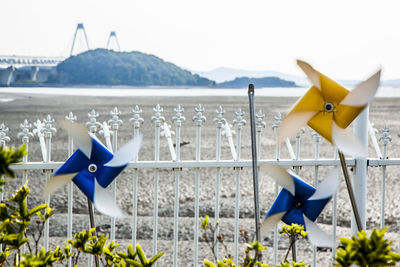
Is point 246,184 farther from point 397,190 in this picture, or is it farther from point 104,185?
point 104,185

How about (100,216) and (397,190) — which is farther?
(397,190)

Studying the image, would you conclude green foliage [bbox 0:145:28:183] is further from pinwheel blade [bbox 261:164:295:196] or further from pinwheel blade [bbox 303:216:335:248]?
pinwheel blade [bbox 303:216:335:248]

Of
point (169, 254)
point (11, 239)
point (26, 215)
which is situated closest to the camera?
point (11, 239)

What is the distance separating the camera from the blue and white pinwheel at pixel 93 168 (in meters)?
2.02

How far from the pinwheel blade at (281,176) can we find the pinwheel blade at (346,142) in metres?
0.22

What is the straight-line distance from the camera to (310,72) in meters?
1.99

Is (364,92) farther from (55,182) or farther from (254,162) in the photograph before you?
(55,182)

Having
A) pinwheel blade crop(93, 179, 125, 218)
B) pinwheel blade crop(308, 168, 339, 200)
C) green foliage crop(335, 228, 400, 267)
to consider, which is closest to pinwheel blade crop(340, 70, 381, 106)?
pinwheel blade crop(308, 168, 339, 200)

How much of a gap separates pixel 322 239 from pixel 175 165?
128 centimetres

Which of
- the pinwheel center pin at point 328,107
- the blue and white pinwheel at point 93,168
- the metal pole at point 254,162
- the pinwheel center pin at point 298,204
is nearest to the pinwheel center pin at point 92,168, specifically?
the blue and white pinwheel at point 93,168

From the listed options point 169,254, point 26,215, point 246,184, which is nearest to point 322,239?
point 26,215

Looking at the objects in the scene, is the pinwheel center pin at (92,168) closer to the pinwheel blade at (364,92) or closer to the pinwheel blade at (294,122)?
the pinwheel blade at (294,122)

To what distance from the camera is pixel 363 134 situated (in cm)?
315

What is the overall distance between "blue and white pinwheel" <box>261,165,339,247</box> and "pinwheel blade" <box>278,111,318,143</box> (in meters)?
0.15
